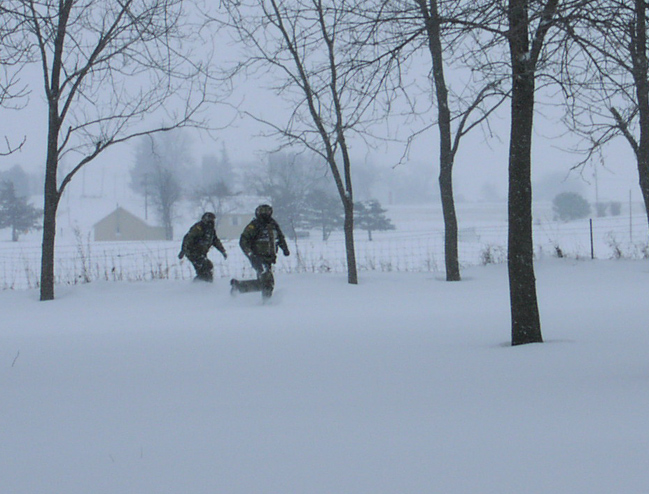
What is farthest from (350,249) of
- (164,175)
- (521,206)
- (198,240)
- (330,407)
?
(164,175)

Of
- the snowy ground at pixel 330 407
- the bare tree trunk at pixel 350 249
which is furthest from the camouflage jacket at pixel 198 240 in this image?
the snowy ground at pixel 330 407

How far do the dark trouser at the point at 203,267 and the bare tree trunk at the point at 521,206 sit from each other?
8.20 m

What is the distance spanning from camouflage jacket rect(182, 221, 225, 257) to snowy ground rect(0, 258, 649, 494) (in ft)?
13.4

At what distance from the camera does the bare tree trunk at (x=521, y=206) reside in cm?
628

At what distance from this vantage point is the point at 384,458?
3209mm

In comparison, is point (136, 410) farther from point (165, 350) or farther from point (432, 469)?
point (165, 350)

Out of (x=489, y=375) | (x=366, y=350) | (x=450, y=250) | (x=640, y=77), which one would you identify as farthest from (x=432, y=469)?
(x=450, y=250)

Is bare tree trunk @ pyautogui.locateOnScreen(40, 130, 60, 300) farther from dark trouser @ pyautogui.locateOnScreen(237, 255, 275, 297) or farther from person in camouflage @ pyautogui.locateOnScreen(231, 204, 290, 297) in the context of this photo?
person in camouflage @ pyautogui.locateOnScreen(231, 204, 290, 297)

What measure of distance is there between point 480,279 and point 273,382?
33.1 feet

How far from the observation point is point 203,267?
1362 cm

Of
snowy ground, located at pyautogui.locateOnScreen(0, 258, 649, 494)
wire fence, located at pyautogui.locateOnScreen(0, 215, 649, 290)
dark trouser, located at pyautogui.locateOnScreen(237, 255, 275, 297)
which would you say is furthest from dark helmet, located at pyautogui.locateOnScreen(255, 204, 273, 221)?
snowy ground, located at pyautogui.locateOnScreen(0, 258, 649, 494)

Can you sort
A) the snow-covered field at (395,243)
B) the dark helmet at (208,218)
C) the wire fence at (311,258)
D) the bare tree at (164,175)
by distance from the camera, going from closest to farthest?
the dark helmet at (208,218) → the wire fence at (311,258) → the snow-covered field at (395,243) → the bare tree at (164,175)

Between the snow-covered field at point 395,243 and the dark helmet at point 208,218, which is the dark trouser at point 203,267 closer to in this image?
the dark helmet at point 208,218

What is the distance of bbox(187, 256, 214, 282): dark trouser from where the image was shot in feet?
44.4
